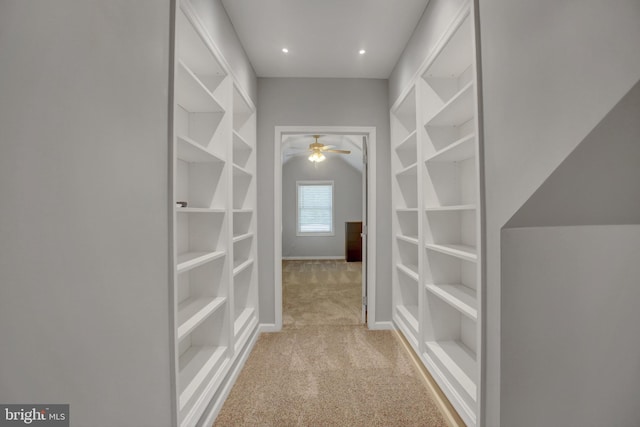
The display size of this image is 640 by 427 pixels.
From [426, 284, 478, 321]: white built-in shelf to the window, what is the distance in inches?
236

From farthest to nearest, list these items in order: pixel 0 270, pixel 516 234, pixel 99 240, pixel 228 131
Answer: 1. pixel 228 131
2. pixel 516 234
3. pixel 99 240
4. pixel 0 270

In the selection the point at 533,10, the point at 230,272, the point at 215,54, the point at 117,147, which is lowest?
the point at 230,272

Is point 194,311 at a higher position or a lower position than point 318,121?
lower

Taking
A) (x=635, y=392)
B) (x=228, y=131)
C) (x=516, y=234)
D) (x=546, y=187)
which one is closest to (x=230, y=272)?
(x=228, y=131)

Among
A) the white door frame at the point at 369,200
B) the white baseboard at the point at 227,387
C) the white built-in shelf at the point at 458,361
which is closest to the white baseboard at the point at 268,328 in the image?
the white door frame at the point at 369,200

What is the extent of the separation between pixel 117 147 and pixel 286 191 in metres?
7.09

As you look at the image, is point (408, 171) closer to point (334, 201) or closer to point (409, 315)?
point (409, 315)

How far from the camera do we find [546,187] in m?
1.08

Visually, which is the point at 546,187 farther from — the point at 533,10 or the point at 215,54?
the point at 215,54

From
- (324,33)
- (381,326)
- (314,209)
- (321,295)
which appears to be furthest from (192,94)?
(314,209)

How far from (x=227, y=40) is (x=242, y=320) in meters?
2.34

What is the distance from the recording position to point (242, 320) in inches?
104

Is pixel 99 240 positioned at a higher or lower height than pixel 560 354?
higher

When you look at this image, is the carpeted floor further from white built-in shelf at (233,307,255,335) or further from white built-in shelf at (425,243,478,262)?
white built-in shelf at (425,243,478,262)
